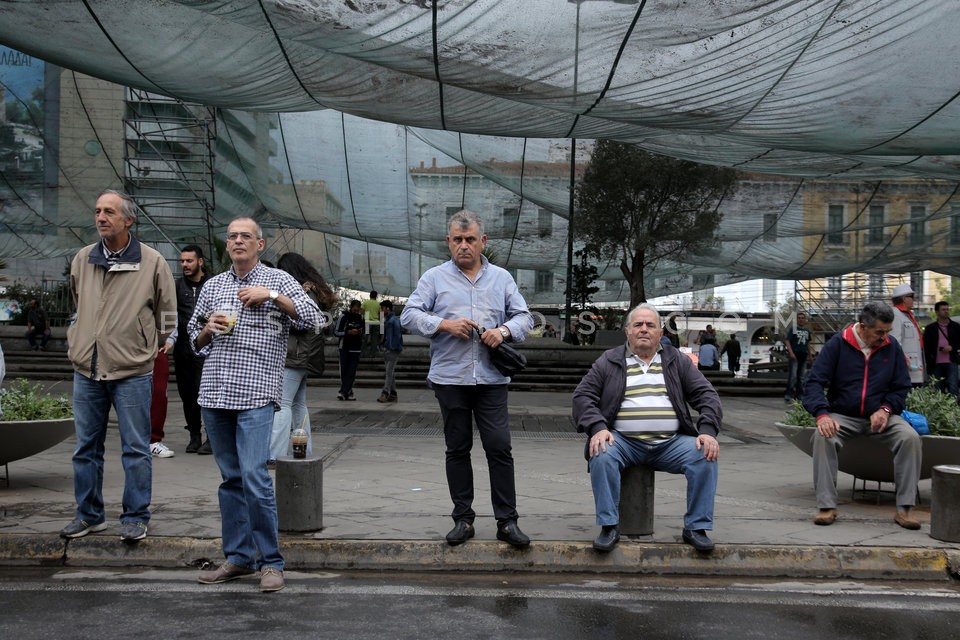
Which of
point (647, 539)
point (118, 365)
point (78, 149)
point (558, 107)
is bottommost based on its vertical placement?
point (647, 539)

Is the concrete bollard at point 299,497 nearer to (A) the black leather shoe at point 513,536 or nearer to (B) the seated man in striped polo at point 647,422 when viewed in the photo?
(A) the black leather shoe at point 513,536

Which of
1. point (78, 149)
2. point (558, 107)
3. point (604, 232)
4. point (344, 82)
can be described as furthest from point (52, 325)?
point (558, 107)

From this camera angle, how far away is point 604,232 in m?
31.6

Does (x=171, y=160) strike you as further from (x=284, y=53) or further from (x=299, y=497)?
(x=299, y=497)

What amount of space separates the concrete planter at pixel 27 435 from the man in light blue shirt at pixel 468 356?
3.06m

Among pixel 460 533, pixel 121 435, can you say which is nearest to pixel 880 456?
pixel 460 533

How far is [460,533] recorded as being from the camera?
5.81 meters

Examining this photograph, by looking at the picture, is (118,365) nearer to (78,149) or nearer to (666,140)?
(666,140)

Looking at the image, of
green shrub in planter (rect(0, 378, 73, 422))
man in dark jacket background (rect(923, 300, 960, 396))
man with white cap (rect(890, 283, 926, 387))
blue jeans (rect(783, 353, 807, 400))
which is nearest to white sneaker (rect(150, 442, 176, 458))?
green shrub in planter (rect(0, 378, 73, 422))

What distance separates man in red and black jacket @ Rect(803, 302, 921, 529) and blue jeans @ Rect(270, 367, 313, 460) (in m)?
3.84

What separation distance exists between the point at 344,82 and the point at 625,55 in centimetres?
383

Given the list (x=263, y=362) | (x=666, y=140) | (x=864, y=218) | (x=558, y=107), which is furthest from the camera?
(x=864, y=218)

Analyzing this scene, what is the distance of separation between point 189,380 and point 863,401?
19.2 feet

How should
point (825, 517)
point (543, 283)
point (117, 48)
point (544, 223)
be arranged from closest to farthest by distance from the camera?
point (825, 517) < point (117, 48) < point (544, 223) < point (543, 283)
